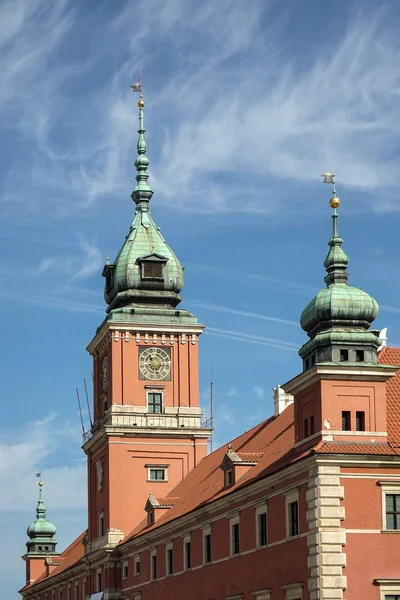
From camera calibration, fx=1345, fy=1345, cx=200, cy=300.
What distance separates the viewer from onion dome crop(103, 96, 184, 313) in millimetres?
70062

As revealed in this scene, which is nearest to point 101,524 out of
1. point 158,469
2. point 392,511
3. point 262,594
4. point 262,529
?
point 158,469

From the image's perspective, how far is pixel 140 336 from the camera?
226ft

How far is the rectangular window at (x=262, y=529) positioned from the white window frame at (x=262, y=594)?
1.61 meters

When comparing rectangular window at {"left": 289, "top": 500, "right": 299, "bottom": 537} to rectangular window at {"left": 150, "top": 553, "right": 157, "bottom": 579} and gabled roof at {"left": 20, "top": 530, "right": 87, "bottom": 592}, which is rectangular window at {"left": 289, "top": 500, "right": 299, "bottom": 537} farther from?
gabled roof at {"left": 20, "top": 530, "right": 87, "bottom": 592}

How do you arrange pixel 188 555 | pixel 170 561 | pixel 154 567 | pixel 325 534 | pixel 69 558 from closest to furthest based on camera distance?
1. pixel 325 534
2. pixel 188 555
3. pixel 170 561
4. pixel 154 567
5. pixel 69 558

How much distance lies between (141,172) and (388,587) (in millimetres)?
38693

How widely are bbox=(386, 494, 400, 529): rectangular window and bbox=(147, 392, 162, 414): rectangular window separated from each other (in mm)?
28695

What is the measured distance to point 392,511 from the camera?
1603 inches

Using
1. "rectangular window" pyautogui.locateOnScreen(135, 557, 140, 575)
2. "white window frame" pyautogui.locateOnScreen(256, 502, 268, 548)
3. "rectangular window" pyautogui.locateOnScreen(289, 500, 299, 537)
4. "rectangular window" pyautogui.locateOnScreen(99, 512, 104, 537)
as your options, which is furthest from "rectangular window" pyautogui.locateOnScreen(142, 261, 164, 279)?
"rectangular window" pyautogui.locateOnScreen(289, 500, 299, 537)

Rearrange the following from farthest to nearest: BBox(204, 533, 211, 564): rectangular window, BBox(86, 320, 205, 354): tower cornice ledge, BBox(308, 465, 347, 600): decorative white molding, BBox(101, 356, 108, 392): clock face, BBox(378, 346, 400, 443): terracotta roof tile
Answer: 1. BBox(101, 356, 108, 392): clock face
2. BBox(86, 320, 205, 354): tower cornice ledge
3. BBox(204, 533, 211, 564): rectangular window
4. BBox(378, 346, 400, 443): terracotta roof tile
5. BBox(308, 465, 347, 600): decorative white molding

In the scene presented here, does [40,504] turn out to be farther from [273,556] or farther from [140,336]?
[273,556]

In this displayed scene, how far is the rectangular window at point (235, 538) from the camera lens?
48656mm

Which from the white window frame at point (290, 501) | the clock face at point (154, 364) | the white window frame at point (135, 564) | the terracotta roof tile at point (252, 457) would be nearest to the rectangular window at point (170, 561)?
the white window frame at point (135, 564)

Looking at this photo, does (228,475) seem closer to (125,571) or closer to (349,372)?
(349,372)
